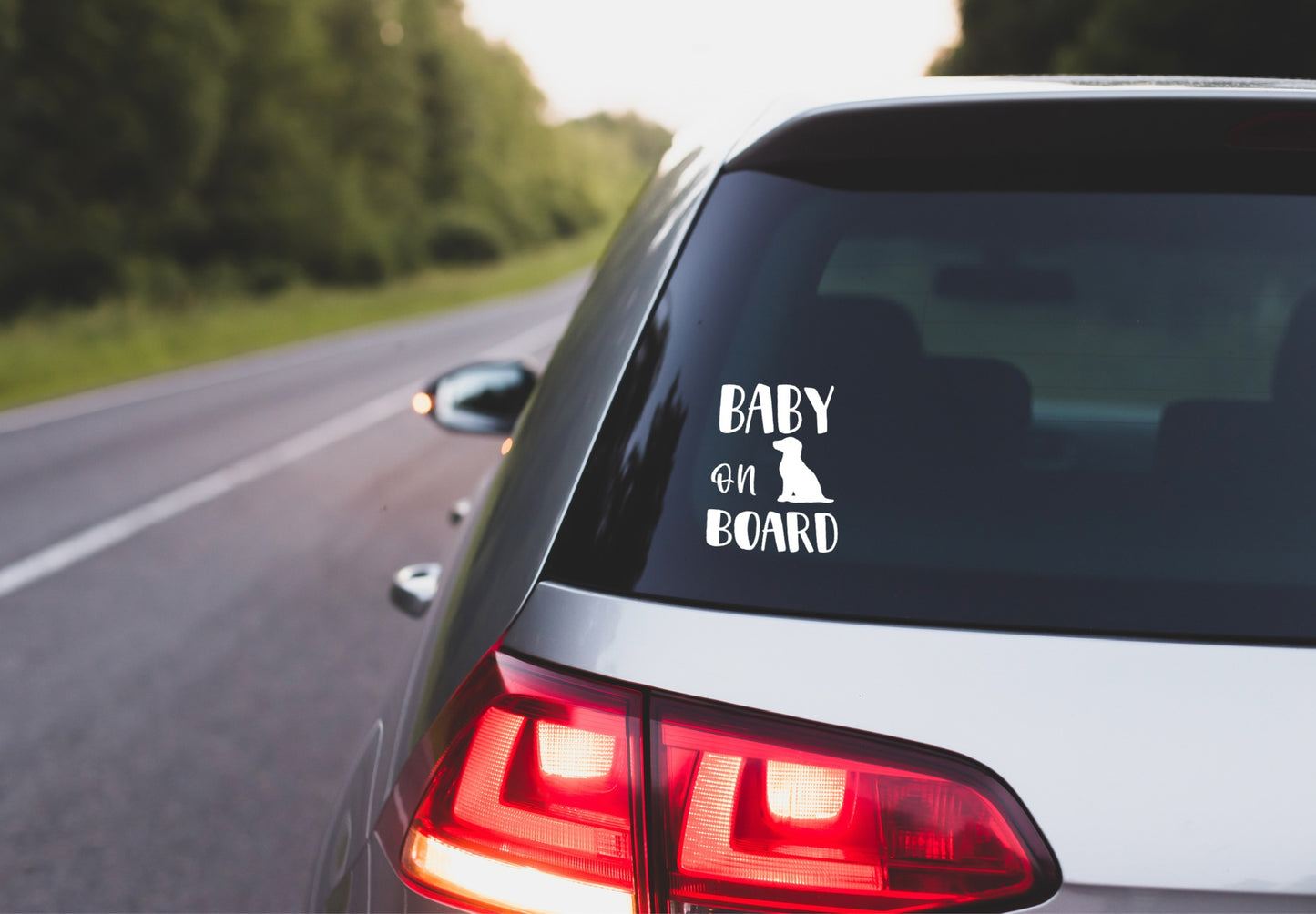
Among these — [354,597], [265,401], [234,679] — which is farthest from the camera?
[265,401]

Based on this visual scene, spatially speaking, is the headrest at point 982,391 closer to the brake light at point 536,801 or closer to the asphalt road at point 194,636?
the brake light at point 536,801

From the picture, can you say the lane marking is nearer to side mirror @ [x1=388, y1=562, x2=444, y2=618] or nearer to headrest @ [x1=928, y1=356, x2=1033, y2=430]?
side mirror @ [x1=388, y1=562, x2=444, y2=618]

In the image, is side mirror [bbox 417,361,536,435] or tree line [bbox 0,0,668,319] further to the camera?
tree line [bbox 0,0,668,319]

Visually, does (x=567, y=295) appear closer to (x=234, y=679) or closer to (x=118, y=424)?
(x=118, y=424)

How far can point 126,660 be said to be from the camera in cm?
491

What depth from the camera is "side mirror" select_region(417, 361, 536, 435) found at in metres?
2.93

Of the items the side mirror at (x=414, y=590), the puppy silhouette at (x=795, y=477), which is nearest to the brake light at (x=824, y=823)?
the puppy silhouette at (x=795, y=477)

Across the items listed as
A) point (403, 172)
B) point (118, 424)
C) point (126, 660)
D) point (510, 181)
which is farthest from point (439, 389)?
point (510, 181)

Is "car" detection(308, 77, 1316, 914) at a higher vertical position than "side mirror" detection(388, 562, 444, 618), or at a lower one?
higher

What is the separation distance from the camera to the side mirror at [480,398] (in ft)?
9.61

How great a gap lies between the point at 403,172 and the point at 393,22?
7465 mm

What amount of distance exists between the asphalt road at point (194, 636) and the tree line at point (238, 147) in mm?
7313

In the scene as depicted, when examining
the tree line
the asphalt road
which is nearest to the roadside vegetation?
the tree line

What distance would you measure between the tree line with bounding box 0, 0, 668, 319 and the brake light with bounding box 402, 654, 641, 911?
46.0 feet
